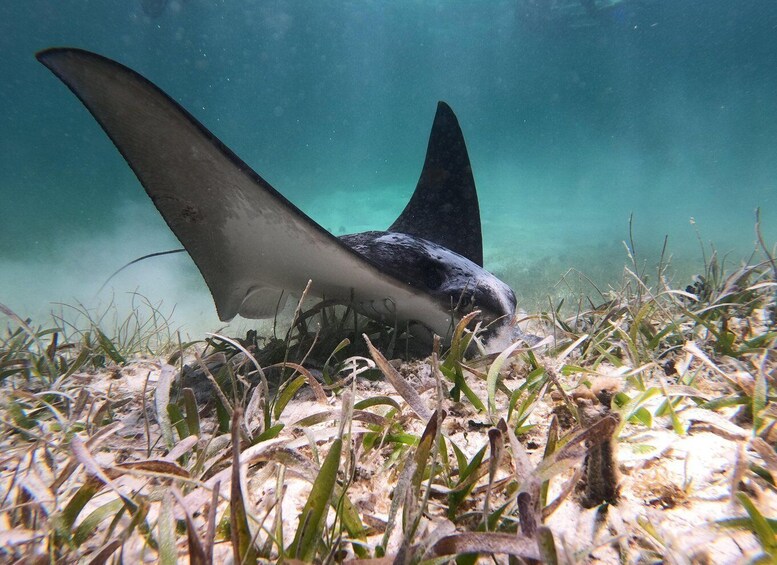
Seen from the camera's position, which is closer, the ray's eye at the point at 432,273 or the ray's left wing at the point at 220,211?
the ray's left wing at the point at 220,211

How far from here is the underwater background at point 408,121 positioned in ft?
67.4

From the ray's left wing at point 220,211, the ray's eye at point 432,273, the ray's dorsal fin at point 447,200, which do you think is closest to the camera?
the ray's left wing at point 220,211

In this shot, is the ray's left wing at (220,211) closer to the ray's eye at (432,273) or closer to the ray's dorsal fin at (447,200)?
the ray's eye at (432,273)

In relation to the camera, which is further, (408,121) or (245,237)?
(408,121)

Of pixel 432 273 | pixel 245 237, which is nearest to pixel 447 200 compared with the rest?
pixel 432 273

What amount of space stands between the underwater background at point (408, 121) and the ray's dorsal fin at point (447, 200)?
510cm

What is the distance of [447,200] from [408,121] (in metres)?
62.8

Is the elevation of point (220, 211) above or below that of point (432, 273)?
above

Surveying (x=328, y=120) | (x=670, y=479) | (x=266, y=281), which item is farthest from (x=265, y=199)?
(x=328, y=120)

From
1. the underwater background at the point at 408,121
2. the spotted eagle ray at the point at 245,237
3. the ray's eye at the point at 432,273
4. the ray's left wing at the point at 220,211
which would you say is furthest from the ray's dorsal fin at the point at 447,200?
the underwater background at the point at 408,121

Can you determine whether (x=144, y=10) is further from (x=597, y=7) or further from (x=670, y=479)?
(x=670, y=479)

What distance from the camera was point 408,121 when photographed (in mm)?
59594

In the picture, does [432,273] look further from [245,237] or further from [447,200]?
[447,200]

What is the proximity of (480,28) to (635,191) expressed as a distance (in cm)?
4287
